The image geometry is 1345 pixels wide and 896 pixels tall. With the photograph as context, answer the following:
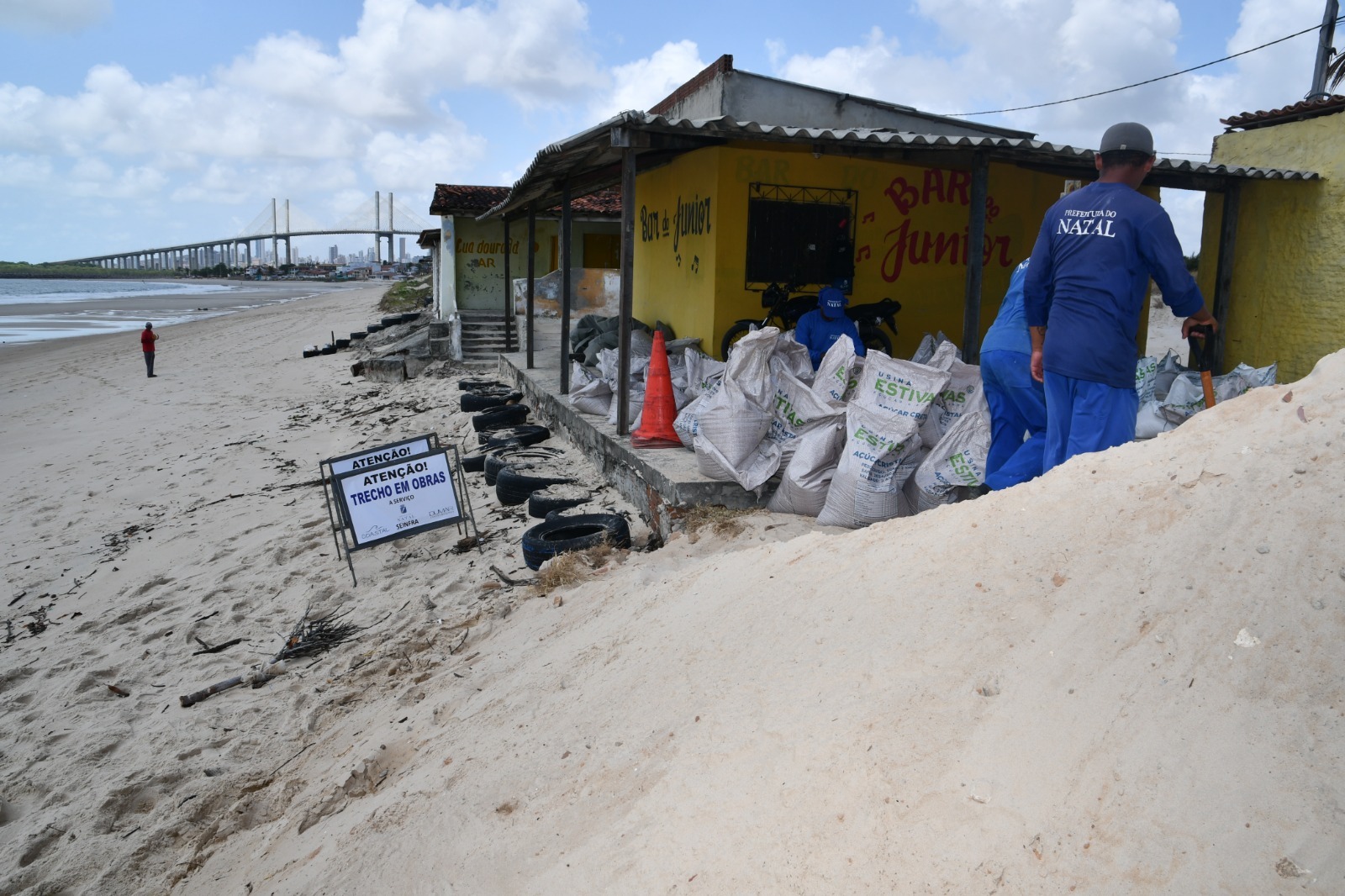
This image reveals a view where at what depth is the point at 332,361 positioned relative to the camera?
20141mm

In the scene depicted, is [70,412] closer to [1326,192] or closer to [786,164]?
[786,164]

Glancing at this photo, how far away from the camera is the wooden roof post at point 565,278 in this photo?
8711mm

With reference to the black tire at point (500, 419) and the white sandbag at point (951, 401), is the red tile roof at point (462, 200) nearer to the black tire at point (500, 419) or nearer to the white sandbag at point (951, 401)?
the black tire at point (500, 419)

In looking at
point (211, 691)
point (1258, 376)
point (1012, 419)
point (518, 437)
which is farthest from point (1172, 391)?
point (211, 691)

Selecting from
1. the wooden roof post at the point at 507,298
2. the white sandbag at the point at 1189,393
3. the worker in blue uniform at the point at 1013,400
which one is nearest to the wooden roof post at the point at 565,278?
the wooden roof post at the point at 507,298

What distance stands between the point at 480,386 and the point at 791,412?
8.53 meters

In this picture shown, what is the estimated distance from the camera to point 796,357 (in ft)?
19.5

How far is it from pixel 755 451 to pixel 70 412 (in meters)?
14.2

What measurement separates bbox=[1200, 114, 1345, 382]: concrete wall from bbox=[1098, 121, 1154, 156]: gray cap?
6651 millimetres

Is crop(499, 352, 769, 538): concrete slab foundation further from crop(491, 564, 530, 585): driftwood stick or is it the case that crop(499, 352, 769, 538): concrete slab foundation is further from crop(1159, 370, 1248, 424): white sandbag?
crop(1159, 370, 1248, 424): white sandbag

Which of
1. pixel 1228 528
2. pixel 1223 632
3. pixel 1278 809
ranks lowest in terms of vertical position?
pixel 1278 809

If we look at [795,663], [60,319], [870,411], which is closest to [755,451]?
[870,411]

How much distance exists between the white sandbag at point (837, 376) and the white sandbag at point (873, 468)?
43 centimetres

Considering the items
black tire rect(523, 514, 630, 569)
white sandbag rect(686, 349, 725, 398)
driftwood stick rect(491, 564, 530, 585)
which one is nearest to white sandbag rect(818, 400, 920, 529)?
black tire rect(523, 514, 630, 569)
